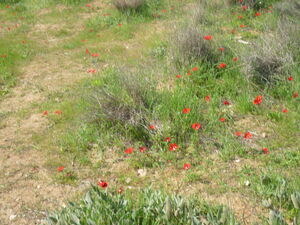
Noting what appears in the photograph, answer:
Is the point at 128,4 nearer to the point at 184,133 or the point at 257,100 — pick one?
the point at 257,100

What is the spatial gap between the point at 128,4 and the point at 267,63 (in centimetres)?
464

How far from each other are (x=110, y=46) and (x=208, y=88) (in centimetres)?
302

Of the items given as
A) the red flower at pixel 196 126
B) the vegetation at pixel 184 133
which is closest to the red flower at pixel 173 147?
the vegetation at pixel 184 133

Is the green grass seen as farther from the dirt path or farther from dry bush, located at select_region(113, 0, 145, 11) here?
dry bush, located at select_region(113, 0, 145, 11)

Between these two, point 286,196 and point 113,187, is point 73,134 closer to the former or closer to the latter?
point 113,187

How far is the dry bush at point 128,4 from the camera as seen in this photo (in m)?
8.59

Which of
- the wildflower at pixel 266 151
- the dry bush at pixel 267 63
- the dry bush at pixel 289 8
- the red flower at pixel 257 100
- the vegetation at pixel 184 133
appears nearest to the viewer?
the vegetation at pixel 184 133

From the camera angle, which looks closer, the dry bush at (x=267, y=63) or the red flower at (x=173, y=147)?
the red flower at (x=173, y=147)

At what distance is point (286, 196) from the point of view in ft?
10.2

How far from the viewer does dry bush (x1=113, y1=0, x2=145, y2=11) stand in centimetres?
859

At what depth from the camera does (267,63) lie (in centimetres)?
494

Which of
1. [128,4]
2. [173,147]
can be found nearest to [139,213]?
[173,147]

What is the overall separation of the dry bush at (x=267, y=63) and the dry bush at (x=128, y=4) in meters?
4.27

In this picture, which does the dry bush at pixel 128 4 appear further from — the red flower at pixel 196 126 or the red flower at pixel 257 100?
the red flower at pixel 196 126
